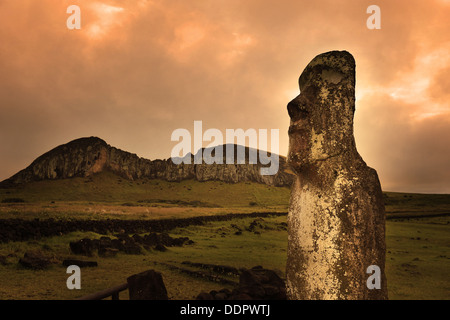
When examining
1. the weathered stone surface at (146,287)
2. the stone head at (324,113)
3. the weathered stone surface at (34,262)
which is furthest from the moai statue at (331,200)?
the weathered stone surface at (34,262)

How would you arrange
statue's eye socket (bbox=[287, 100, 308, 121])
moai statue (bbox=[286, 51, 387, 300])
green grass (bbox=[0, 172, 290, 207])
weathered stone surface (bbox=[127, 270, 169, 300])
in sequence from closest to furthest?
moai statue (bbox=[286, 51, 387, 300]) < statue's eye socket (bbox=[287, 100, 308, 121]) < weathered stone surface (bbox=[127, 270, 169, 300]) < green grass (bbox=[0, 172, 290, 207])

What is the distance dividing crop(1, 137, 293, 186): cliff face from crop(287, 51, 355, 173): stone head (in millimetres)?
145117

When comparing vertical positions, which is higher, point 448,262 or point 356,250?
point 356,250

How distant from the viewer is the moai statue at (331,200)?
14.4 feet

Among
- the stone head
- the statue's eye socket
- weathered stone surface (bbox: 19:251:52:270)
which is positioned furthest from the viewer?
weathered stone surface (bbox: 19:251:52:270)

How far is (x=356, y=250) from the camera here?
4.37 m

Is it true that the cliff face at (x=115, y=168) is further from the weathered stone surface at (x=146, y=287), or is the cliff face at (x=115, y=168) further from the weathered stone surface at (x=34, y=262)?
the weathered stone surface at (x=146, y=287)

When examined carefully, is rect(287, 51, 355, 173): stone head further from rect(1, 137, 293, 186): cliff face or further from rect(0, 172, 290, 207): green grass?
rect(1, 137, 293, 186): cliff face

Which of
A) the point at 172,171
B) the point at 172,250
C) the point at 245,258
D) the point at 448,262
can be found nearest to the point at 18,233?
the point at 172,250

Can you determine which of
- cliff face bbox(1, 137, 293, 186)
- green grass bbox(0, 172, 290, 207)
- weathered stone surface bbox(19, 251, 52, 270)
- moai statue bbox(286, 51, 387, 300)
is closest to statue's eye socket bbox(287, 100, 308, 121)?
moai statue bbox(286, 51, 387, 300)

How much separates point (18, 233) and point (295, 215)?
20391 mm

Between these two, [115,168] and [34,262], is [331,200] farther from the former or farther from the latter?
[115,168]

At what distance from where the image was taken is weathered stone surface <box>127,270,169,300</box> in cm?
723
